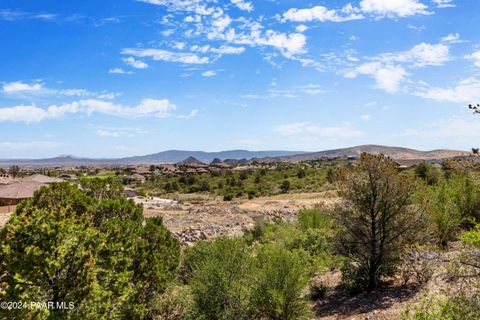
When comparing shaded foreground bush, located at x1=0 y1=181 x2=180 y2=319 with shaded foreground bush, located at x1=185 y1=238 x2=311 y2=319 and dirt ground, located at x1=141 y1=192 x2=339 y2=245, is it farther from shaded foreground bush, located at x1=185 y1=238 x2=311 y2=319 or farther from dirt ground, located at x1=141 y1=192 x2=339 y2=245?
dirt ground, located at x1=141 y1=192 x2=339 y2=245

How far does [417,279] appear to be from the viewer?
11234mm

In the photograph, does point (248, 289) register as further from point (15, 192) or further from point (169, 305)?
point (15, 192)

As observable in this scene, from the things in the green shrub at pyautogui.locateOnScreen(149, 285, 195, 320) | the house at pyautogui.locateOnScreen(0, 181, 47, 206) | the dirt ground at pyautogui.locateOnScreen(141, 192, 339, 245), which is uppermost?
the house at pyautogui.locateOnScreen(0, 181, 47, 206)

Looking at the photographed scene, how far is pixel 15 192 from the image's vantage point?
103ft

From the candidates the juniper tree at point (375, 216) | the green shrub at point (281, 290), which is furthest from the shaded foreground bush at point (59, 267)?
the juniper tree at point (375, 216)

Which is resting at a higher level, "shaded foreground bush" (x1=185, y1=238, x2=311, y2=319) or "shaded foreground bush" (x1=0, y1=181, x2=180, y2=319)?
"shaded foreground bush" (x1=0, y1=181, x2=180, y2=319)

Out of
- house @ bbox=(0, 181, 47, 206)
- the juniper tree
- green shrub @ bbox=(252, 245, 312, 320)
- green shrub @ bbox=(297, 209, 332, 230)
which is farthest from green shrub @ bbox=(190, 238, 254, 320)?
house @ bbox=(0, 181, 47, 206)

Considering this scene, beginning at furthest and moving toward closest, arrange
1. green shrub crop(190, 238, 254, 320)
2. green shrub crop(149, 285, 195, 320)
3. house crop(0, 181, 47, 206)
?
house crop(0, 181, 47, 206) → green shrub crop(149, 285, 195, 320) → green shrub crop(190, 238, 254, 320)

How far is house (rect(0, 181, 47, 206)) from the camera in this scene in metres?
30.7

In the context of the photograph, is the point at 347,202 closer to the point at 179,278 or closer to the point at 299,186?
the point at 179,278

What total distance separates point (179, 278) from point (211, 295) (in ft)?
14.9

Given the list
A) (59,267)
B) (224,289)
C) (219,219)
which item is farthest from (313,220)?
(59,267)

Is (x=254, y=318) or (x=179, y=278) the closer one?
(x=254, y=318)

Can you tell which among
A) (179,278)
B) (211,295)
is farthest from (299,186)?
(211,295)
